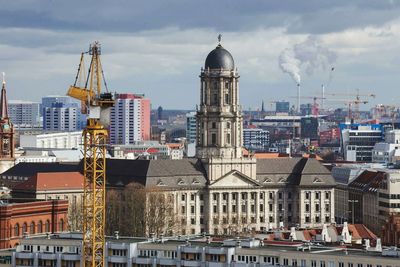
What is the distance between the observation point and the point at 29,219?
165 m

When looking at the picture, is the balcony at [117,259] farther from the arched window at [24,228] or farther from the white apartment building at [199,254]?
the arched window at [24,228]

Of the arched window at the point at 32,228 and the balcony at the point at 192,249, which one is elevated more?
the arched window at the point at 32,228

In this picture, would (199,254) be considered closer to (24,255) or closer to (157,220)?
(24,255)

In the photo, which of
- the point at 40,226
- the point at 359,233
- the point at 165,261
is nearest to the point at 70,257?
the point at 165,261

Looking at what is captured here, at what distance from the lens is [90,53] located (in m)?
103

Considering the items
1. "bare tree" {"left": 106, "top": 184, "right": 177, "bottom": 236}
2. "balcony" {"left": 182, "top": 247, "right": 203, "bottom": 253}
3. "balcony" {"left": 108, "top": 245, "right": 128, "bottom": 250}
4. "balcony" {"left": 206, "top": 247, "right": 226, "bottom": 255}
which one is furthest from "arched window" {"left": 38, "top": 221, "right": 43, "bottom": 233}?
"balcony" {"left": 206, "top": 247, "right": 226, "bottom": 255}

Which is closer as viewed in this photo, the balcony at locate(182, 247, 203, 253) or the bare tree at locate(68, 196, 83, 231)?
the balcony at locate(182, 247, 203, 253)

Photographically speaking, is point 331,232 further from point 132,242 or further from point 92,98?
point 92,98

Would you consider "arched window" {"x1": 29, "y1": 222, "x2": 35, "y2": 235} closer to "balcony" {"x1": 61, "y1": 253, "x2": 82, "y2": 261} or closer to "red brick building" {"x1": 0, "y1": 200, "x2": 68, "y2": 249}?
"red brick building" {"x1": 0, "y1": 200, "x2": 68, "y2": 249}

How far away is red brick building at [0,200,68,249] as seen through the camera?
159 metres

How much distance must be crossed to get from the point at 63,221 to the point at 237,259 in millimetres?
54241

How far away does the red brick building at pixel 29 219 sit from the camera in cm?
15938

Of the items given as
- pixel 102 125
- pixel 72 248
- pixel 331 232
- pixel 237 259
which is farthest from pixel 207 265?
pixel 331 232

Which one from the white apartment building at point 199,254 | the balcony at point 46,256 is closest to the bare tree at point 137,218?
the white apartment building at point 199,254
